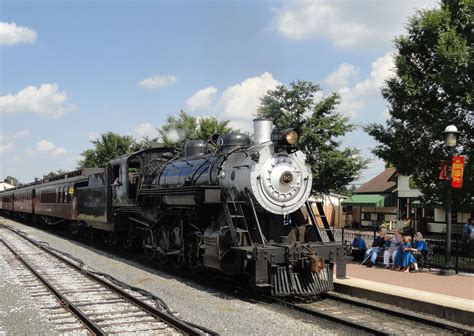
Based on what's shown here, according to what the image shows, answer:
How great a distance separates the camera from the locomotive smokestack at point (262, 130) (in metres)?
10.3

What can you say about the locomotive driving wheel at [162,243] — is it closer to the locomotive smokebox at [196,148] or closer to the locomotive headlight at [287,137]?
the locomotive smokebox at [196,148]

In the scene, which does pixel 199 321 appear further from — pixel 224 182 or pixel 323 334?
pixel 224 182

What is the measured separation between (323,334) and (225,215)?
3753 mm

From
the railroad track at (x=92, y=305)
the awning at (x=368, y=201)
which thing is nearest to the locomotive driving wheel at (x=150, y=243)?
the railroad track at (x=92, y=305)

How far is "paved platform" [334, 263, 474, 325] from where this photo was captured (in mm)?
7887

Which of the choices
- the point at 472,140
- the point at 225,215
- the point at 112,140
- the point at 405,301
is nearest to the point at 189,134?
the point at 112,140

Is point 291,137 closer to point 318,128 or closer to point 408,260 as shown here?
point 408,260

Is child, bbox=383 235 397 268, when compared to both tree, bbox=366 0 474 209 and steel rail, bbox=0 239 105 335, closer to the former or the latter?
tree, bbox=366 0 474 209

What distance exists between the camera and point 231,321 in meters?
7.42

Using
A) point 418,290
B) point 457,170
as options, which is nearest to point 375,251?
point 457,170

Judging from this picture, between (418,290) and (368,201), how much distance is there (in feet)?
89.5

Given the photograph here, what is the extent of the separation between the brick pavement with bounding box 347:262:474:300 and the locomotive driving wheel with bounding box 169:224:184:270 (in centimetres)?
414

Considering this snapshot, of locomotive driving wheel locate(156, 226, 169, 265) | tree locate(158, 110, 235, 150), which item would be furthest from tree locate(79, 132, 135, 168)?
locomotive driving wheel locate(156, 226, 169, 265)

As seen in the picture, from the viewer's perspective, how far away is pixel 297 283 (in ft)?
29.3
